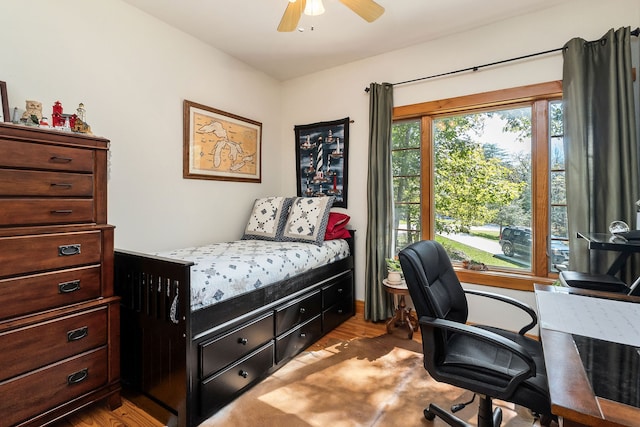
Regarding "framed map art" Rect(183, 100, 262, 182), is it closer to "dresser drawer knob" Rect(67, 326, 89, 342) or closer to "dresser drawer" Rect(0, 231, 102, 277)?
"dresser drawer" Rect(0, 231, 102, 277)

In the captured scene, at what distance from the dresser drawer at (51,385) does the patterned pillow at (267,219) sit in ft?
5.10

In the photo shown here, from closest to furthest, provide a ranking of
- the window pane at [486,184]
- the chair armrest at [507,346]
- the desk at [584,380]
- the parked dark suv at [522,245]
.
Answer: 1. the desk at [584,380]
2. the chair armrest at [507,346]
3. the parked dark suv at [522,245]
4. the window pane at [486,184]

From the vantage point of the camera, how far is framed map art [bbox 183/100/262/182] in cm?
269

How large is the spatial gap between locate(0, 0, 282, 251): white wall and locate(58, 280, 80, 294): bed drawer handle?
672 mm

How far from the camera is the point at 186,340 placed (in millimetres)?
1562

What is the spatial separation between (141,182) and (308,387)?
73.4 inches

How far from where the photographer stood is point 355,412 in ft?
5.74

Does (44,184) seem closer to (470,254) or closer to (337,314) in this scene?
(337,314)

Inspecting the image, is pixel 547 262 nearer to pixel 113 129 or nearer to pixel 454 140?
pixel 454 140

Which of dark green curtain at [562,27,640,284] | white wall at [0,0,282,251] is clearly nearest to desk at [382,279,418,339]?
dark green curtain at [562,27,640,284]

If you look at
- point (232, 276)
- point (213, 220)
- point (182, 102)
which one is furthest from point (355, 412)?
point (182, 102)

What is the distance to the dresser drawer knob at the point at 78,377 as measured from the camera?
1.54 metres

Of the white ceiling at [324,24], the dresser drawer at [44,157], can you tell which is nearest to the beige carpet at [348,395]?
the dresser drawer at [44,157]

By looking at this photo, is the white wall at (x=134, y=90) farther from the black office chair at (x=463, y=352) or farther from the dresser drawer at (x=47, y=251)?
the black office chair at (x=463, y=352)
